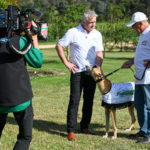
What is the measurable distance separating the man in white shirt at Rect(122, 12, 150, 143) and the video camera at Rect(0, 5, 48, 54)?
6.43ft

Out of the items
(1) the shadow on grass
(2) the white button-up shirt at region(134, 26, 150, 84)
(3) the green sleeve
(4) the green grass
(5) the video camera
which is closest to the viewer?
(5) the video camera

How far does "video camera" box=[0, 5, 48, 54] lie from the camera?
349 centimetres

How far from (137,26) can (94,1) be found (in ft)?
350

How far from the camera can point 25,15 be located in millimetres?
3621

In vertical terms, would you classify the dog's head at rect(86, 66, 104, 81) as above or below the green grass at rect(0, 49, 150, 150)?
above

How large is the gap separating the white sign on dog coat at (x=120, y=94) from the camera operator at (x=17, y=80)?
210 centimetres

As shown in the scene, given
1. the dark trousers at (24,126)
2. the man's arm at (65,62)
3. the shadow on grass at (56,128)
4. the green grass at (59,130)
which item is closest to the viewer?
the dark trousers at (24,126)

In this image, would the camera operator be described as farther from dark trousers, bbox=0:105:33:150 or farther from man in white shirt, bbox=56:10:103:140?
man in white shirt, bbox=56:10:103:140

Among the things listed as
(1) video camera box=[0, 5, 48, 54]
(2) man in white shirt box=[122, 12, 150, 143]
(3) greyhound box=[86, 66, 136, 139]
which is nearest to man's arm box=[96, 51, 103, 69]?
(3) greyhound box=[86, 66, 136, 139]

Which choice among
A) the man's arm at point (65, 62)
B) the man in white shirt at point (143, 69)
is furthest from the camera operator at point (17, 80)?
the man in white shirt at point (143, 69)

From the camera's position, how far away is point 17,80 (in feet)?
11.7

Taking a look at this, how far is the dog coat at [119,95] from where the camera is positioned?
217 inches

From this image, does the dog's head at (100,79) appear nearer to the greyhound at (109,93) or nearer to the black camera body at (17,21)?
the greyhound at (109,93)

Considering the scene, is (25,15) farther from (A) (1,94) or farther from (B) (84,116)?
(B) (84,116)
